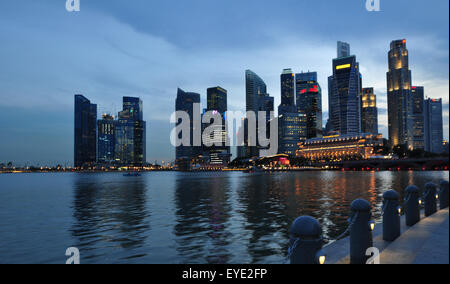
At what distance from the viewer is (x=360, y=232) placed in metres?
8.57

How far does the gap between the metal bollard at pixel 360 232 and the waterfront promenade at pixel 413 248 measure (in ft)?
1.20

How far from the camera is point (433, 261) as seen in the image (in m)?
8.13

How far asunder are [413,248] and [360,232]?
2237 millimetres

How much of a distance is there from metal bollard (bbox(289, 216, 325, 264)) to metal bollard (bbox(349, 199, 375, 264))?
8.59 ft

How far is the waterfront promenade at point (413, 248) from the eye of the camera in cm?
844

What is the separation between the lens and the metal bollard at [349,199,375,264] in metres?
8.53

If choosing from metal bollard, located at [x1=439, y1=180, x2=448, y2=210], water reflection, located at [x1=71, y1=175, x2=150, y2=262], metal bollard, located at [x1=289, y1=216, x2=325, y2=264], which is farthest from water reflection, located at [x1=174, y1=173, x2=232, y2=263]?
metal bollard, located at [x1=439, y1=180, x2=448, y2=210]

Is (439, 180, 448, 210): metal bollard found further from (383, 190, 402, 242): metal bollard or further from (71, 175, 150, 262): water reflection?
(71, 175, 150, 262): water reflection

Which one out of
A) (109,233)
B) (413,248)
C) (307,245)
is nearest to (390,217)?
(413,248)

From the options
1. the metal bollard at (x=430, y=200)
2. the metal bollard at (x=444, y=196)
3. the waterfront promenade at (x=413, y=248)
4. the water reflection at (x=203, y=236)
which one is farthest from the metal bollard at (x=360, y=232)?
the metal bollard at (x=444, y=196)

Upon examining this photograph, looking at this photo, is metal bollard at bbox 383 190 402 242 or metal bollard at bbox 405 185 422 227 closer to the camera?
metal bollard at bbox 383 190 402 242
